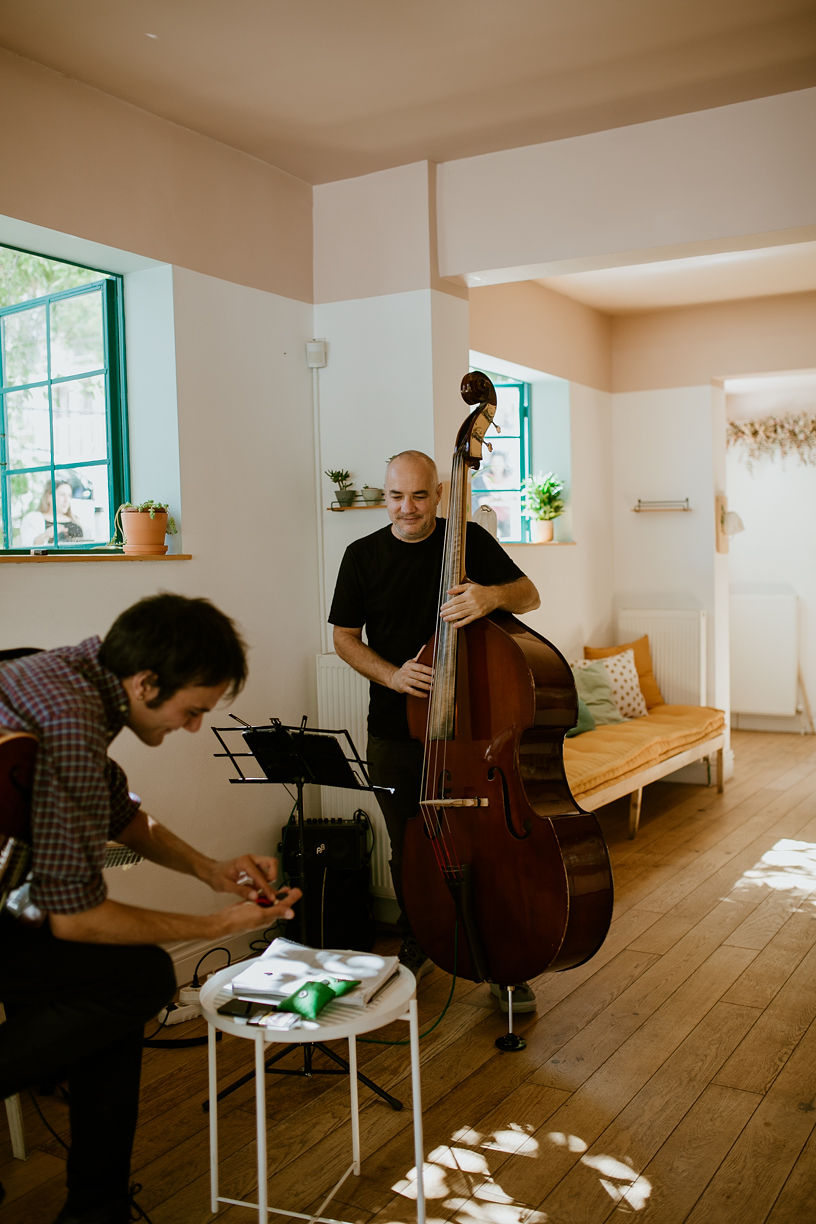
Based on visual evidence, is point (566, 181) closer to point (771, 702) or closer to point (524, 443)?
point (524, 443)

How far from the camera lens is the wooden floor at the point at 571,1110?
227 cm

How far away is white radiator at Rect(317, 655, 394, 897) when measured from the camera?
3961 millimetres

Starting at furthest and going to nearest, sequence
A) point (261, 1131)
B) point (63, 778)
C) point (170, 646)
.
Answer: point (261, 1131), point (170, 646), point (63, 778)

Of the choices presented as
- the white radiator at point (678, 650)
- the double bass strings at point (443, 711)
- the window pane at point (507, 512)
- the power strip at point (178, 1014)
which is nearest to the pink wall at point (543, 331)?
the window pane at point (507, 512)

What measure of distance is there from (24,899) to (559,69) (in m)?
2.74

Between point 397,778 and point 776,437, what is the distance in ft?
18.0

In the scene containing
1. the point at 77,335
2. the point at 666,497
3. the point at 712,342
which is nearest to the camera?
the point at 77,335

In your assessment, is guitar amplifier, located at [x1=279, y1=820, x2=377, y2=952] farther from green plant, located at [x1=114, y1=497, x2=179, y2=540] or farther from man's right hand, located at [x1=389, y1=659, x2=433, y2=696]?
green plant, located at [x1=114, y1=497, x2=179, y2=540]

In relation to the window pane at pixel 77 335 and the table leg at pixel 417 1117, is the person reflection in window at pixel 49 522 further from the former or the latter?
the table leg at pixel 417 1117

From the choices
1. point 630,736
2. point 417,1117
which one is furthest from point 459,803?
point 630,736

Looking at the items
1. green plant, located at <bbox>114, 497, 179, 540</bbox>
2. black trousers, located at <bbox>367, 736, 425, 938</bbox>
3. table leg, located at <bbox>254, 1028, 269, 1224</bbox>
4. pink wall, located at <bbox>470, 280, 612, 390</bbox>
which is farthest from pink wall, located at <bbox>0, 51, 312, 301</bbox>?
table leg, located at <bbox>254, 1028, 269, 1224</bbox>

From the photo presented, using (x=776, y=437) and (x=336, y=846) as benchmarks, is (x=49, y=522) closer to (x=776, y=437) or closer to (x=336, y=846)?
(x=336, y=846)

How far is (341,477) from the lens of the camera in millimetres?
4086

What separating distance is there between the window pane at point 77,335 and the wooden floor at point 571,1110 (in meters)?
2.12
